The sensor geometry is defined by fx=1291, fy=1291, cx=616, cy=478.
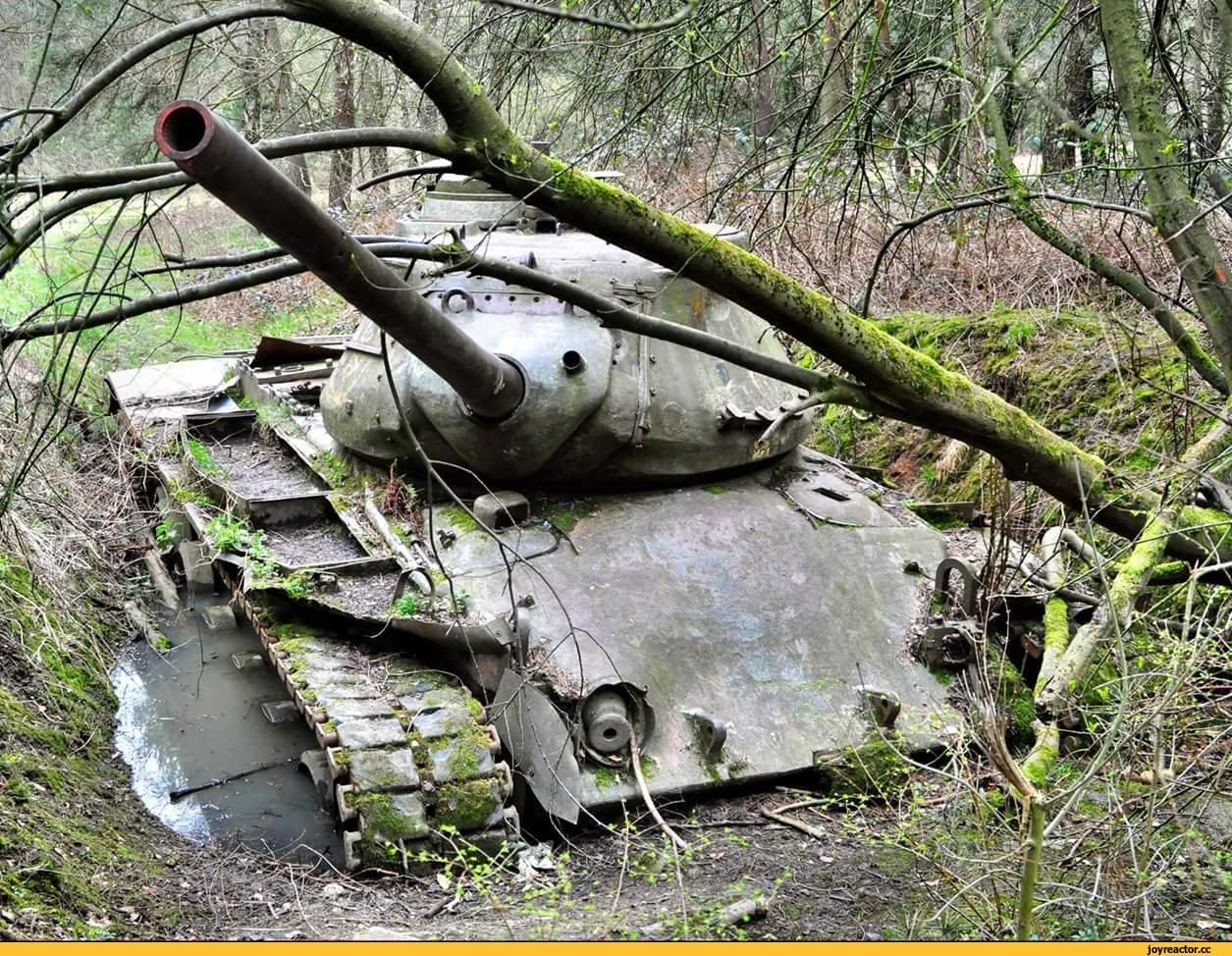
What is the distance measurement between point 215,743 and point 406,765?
260 centimetres

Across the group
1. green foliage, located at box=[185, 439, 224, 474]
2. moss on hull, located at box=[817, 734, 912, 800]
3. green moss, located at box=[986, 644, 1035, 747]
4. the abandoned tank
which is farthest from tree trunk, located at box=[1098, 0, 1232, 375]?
green foliage, located at box=[185, 439, 224, 474]

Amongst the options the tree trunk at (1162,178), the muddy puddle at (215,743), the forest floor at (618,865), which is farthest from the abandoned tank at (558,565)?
the tree trunk at (1162,178)

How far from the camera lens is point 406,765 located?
16.9 ft

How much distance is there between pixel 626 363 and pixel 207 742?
322 centimetres

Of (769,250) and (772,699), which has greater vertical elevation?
(769,250)

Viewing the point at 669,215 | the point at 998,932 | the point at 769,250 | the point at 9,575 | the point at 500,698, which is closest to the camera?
the point at 998,932

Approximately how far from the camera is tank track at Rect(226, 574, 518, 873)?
5.01 meters

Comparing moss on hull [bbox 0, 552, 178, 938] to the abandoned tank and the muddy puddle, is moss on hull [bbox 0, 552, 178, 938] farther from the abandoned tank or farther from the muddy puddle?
the abandoned tank

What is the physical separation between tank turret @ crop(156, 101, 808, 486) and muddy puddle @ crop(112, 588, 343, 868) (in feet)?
5.88

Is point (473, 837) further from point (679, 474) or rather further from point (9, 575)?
point (9, 575)

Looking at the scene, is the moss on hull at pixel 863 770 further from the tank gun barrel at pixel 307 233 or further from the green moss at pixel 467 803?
the tank gun barrel at pixel 307 233

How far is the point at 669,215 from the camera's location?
201 inches

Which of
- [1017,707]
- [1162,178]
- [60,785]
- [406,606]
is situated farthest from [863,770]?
[60,785]

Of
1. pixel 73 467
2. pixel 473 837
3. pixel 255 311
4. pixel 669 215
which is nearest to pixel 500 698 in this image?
pixel 473 837
